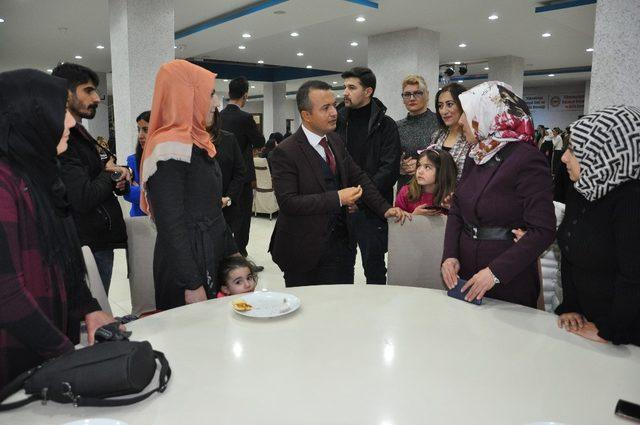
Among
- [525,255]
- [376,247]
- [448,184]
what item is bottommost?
[376,247]

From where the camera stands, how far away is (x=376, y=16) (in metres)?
7.50

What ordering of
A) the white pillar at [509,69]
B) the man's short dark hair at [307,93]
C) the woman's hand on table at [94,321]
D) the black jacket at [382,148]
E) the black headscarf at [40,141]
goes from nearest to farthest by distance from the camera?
the black headscarf at [40,141] < the woman's hand on table at [94,321] < the man's short dark hair at [307,93] < the black jacket at [382,148] < the white pillar at [509,69]

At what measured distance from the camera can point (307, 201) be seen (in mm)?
2352

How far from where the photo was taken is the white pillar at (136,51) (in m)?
4.99

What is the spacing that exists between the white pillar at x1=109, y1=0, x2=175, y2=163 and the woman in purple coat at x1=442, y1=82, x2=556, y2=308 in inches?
158

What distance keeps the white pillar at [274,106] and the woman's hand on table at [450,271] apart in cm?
1469

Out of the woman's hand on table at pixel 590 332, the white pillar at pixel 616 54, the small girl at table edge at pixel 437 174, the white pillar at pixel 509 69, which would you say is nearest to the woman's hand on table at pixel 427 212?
the small girl at table edge at pixel 437 174

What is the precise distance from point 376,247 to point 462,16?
5733 millimetres

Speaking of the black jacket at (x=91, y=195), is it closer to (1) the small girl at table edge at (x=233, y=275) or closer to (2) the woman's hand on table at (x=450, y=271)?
(1) the small girl at table edge at (x=233, y=275)

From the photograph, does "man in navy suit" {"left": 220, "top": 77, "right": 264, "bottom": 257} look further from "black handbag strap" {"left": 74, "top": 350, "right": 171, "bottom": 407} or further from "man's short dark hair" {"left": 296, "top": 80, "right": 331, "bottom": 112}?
"black handbag strap" {"left": 74, "top": 350, "right": 171, "bottom": 407}

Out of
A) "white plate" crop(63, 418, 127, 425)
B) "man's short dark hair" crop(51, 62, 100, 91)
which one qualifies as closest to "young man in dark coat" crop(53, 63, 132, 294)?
"man's short dark hair" crop(51, 62, 100, 91)

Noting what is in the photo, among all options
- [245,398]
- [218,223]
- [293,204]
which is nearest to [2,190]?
[245,398]

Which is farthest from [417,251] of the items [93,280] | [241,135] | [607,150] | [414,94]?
[241,135]

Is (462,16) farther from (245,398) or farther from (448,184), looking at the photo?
(245,398)
